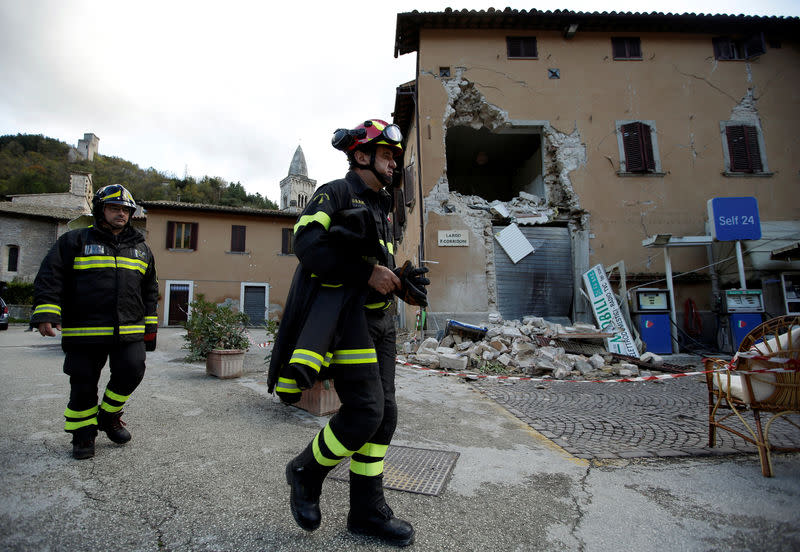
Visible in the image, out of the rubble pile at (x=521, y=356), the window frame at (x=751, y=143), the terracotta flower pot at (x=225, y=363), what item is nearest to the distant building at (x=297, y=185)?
the window frame at (x=751, y=143)

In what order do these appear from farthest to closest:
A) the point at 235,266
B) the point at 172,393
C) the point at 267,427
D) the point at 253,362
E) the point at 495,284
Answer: the point at 235,266, the point at 495,284, the point at 253,362, the point at 172,393, the point at 267,427

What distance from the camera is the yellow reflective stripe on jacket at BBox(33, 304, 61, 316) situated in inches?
94.7

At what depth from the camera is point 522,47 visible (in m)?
11.3

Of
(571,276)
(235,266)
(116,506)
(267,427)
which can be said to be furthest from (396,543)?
(235,266)

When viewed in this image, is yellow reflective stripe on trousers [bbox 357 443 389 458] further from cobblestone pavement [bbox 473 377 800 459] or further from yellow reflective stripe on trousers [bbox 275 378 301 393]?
cobblestone pavement [bbox 473 377 800 459]

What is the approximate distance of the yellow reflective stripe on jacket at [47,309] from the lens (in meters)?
2.40

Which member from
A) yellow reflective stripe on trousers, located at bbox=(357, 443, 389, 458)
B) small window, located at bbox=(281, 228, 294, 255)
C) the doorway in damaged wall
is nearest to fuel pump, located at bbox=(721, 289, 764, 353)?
the doorway in damaged wall

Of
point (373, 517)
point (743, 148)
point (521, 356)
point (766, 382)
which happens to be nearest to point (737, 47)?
point (743, 148)

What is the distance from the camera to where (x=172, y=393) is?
445cm

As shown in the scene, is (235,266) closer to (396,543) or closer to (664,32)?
(664,32)

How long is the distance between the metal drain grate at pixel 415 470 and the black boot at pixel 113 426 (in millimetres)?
1531

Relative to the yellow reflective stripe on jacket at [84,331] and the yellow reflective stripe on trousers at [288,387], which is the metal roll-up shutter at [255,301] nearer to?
the yellow reflective stripe on jacket at [84,331]

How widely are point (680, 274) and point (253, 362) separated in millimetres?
10370

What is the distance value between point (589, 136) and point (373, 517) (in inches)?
461
